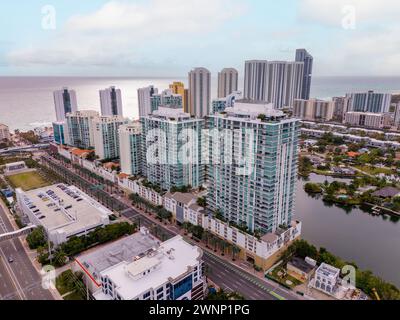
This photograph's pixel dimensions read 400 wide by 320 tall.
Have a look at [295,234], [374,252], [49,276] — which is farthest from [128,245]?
[374,252]

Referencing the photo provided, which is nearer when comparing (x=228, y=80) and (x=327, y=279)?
(x=327, y=279)

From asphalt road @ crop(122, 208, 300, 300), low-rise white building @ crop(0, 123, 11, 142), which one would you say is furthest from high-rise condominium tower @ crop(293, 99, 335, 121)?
low-rise white building @ crop(0, 123, 11, 142)

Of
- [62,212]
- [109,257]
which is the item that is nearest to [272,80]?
[62,212]

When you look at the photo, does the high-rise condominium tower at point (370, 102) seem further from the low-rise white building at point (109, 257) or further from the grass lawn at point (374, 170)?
the low-rise white building at point (109, 257)

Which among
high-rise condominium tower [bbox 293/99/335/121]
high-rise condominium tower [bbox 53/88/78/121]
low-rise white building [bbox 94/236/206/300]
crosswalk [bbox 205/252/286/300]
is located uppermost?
high-rise condominium tower [bbox 53/88/78/121]

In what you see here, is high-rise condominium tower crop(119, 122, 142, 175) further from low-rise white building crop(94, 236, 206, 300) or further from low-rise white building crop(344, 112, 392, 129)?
low-rise white building crop(344, 112, 392, 129)

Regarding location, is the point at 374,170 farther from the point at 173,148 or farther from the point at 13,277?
the point at 13,277
